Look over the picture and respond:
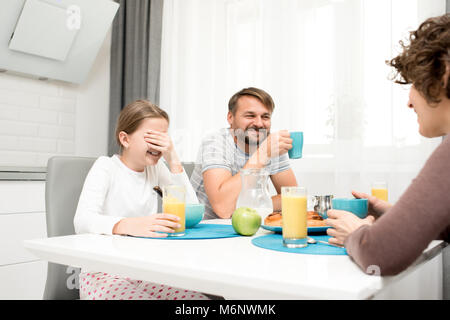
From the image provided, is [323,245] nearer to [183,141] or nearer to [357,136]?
[357,136]

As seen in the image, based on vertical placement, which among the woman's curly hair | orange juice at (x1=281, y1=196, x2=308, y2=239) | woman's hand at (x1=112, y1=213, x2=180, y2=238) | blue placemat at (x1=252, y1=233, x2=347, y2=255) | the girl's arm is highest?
the woman's curly hair

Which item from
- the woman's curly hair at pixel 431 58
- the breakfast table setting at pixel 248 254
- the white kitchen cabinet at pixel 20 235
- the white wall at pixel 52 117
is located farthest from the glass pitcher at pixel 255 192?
the white wall at pixel 52 117

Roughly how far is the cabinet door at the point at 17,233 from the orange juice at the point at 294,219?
1.73 m

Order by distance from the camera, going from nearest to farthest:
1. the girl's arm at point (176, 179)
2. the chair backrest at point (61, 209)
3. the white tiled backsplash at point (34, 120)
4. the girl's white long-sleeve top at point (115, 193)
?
the girl's white long-sleeve top at point (115, 193) < the chair backrest at point (61, 209) < the girl's arm at point (176, 179) < the white tiled backsplash at point (34, 120)

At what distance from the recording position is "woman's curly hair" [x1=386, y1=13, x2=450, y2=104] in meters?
0.79

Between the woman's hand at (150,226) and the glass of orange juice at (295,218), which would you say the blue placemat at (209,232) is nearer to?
the woman's hand at (150,226)

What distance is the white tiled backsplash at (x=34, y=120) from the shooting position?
106 inches

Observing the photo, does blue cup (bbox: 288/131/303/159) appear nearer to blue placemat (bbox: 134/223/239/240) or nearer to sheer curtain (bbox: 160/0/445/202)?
blue placemat (bbox: 134/223/239/240)

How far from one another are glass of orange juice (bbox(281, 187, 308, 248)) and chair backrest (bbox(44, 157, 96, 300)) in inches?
32.3

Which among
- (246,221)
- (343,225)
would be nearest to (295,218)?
(343,225)

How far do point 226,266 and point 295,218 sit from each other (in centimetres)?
24

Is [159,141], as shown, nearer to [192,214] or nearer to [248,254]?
[192,214]

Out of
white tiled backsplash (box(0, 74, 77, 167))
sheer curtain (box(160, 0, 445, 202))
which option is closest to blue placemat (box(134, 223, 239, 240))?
sheer curtain (box(160, 0, 445, 202))
